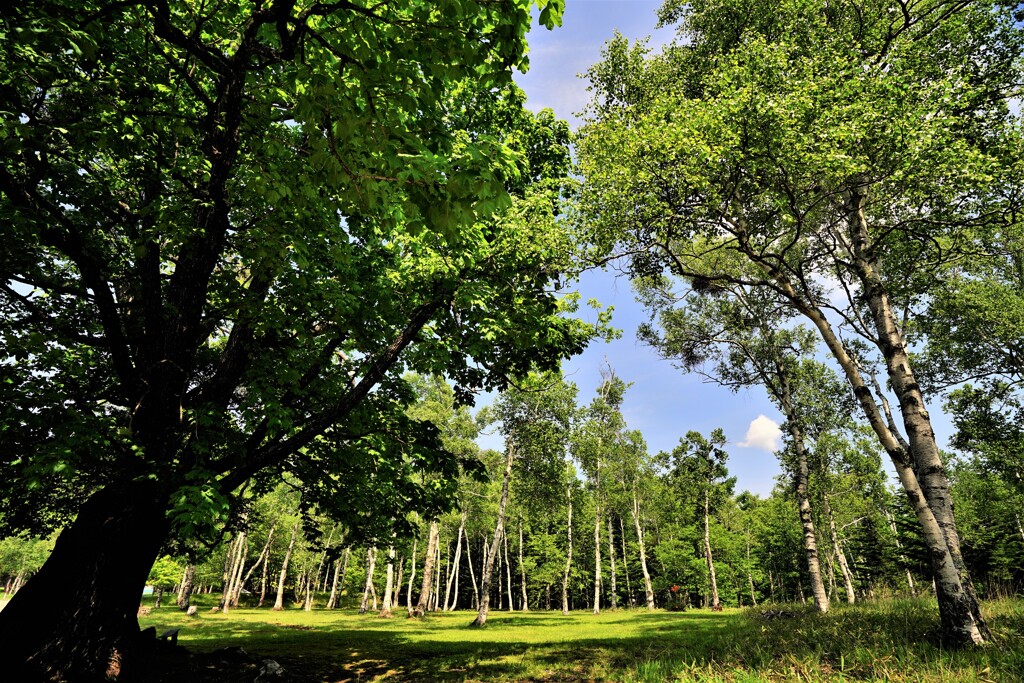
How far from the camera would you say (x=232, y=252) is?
367 inches

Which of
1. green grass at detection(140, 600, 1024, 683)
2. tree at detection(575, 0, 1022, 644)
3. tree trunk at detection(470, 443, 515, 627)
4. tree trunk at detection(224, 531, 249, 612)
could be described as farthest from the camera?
tree trunk at detection(224, 531, 249, 612)

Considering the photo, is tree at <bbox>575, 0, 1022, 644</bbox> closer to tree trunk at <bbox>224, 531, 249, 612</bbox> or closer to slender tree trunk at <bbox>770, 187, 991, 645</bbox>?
slender tree trunk at <bbox>770, 187, 991, 645</bbox>

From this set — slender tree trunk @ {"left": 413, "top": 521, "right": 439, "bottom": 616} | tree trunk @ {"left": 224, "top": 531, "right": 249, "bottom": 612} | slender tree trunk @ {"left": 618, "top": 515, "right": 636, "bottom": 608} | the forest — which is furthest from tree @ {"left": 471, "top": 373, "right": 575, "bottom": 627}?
slender tree trunk @ {"left": 618, "top": 515, "right": 636, "bottom": 608}

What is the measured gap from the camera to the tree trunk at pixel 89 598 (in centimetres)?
696

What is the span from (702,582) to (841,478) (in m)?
34.3

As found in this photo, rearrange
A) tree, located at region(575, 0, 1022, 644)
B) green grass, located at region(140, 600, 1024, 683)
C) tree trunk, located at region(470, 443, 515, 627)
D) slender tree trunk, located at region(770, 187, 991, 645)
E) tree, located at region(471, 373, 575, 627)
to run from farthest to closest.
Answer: tree, located at region(471, 373, 575, 627) → tree trunk, located at region(470, 443, 515, 627) → tree, located at region(575, 0, 1022, 644) → slender tree trunk, located at region(770, 187, 991, 645) → green grass, located at region(140, 600, 1024, 683)

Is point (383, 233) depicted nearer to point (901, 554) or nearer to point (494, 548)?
point (494, 548)

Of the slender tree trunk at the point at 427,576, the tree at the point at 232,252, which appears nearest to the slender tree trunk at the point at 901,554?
the slender tree trunk at the point at 427,576

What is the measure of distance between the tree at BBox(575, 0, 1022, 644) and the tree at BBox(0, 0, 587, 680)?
2.96 meters

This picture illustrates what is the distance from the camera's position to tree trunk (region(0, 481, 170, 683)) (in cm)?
696

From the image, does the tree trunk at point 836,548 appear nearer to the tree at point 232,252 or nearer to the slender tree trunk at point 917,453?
the slender tree trunk at point 917,453

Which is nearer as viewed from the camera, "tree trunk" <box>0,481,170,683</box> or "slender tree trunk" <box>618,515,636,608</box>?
"tree trunk" <box>0,481,170,683</box>

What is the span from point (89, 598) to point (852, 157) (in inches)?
676

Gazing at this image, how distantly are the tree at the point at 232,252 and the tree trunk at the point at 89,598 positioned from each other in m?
0.04
